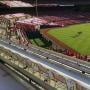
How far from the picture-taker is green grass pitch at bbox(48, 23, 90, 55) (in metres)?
58.8

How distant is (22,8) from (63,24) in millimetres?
16876

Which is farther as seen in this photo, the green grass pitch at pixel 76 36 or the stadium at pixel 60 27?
the stadium at pixel 60 27

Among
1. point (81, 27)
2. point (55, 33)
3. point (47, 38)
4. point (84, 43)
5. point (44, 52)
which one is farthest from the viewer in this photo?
point (81, 27)

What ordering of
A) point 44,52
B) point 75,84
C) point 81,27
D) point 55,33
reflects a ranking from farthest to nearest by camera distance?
point 81,27, point 55,33, point 44,52, point 75,84

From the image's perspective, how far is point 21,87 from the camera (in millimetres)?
45094

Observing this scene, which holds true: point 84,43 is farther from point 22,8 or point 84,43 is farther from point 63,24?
point 22,8

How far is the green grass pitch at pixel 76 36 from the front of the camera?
58.8 m

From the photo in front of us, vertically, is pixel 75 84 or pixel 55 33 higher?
pixel 75 84

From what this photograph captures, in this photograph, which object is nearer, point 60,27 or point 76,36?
point 76,36

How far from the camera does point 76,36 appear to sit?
68062mm

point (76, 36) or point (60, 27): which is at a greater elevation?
point (76, 36)

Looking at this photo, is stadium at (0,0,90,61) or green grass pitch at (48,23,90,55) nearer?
green grass pitch at (48,23,90,55)

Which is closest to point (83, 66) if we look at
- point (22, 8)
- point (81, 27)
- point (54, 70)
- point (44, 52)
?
point (54, 70)

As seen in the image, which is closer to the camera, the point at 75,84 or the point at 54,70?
the point at 75,84
